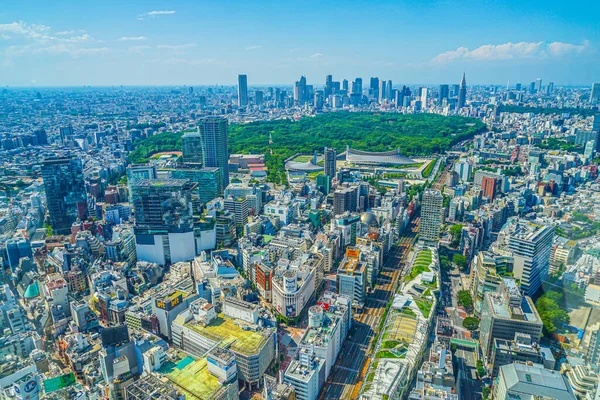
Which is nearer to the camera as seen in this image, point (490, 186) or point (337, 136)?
point (490, 186)

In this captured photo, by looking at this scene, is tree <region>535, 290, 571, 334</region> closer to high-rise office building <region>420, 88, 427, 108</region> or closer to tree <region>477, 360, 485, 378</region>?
tree <region>477, 360, 485, 378</region>

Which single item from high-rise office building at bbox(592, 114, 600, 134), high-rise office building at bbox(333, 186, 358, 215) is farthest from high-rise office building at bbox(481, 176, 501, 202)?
high-rise office building at bbox(592, 114, 600, 134)

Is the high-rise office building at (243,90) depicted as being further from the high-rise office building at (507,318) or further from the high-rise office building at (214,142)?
the high-rise office building at (507,318)

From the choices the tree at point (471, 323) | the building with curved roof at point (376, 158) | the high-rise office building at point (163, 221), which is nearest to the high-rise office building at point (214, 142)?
the high-rise office building at point (163, 221)

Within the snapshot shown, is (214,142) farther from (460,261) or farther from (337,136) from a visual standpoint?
(337,136)

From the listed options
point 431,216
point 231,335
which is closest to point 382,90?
point 431,216
